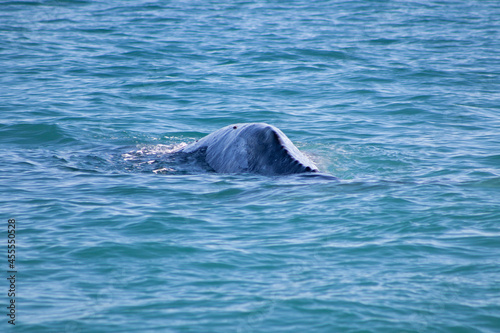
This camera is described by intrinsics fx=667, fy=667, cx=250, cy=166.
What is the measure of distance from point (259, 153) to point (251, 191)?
0.95 metres

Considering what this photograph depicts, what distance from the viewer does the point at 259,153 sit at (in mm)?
10031

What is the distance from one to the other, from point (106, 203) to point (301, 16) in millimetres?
23244

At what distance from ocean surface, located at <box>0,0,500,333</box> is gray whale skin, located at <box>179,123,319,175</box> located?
0.30 metres

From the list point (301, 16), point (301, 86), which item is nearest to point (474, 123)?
point (301, 86)

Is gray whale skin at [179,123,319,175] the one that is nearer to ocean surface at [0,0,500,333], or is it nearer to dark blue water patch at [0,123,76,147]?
ocean surface at [0,0,500,333]

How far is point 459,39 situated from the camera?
2461 centimetres

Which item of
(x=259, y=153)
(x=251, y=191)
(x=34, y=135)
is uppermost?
(x=259, y=153)

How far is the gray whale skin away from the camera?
32.1 ft

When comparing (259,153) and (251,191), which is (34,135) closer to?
(259,153)

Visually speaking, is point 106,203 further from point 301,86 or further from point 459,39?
point 459,39

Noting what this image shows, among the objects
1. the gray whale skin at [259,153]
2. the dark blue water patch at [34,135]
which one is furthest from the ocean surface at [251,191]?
the gray whale skin at [259,153]

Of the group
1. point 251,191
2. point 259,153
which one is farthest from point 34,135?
point 251,191

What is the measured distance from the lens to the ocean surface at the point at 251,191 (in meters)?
6.14

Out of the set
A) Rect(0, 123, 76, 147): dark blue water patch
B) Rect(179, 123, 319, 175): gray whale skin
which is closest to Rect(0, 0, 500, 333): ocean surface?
Rect(0, 123, 76, 147): dark blue water patch
